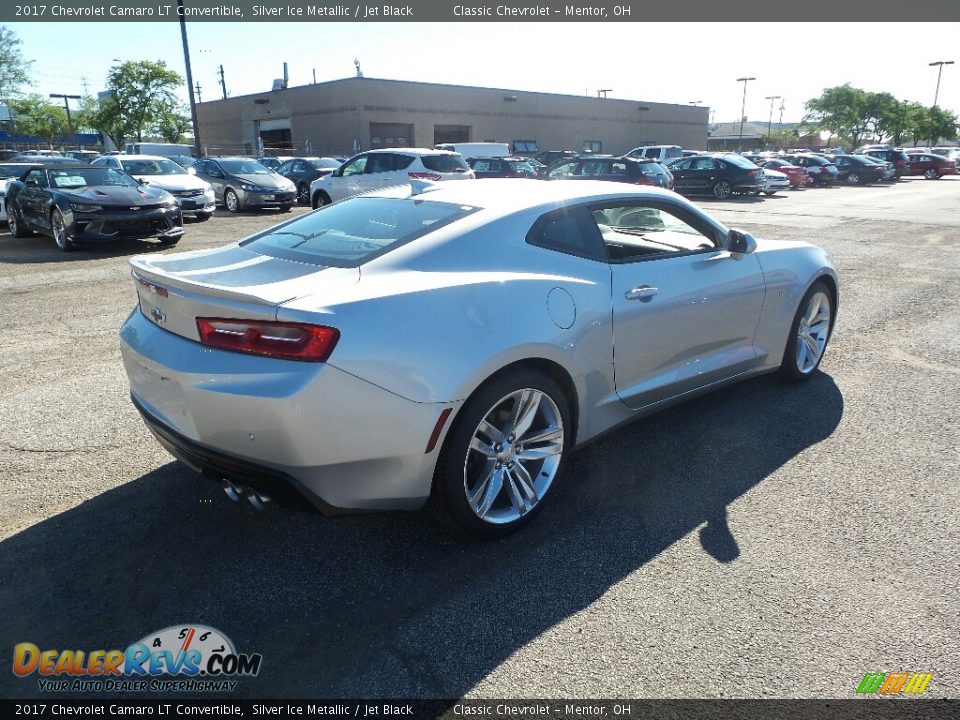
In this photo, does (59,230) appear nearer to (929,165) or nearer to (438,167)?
(438,167)

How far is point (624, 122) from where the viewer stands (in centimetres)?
5816

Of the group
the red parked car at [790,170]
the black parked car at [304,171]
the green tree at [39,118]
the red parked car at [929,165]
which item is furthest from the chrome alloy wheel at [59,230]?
the green tree at [39,118]

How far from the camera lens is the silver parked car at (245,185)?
18312 mm

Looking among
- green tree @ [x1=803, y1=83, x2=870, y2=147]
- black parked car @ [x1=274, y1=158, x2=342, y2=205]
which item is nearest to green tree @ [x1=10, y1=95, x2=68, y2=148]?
black parked car @ [x1=274, y1=158, x2=342, y2=205]

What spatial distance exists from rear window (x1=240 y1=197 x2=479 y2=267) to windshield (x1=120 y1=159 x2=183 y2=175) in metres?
15.0

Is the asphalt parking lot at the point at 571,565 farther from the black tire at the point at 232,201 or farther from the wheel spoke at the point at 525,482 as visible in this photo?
the black tire at the point at 232,201

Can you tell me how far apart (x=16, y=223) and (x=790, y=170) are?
30199 millimetres

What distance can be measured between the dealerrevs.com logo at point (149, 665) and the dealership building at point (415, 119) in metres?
40.6

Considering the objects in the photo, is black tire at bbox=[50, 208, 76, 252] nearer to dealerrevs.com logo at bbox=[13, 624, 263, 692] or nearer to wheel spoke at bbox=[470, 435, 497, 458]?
dealerrevs.com logo at bbox=[13, 624, 263, 692]

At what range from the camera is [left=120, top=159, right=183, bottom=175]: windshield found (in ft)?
54.0

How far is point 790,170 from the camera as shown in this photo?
31.2 metres

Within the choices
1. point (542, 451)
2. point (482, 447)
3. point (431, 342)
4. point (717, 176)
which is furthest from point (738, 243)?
point (717, 176)

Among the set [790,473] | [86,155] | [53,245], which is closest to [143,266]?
[790,473]

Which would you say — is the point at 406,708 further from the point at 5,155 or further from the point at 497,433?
the point at 5,155
